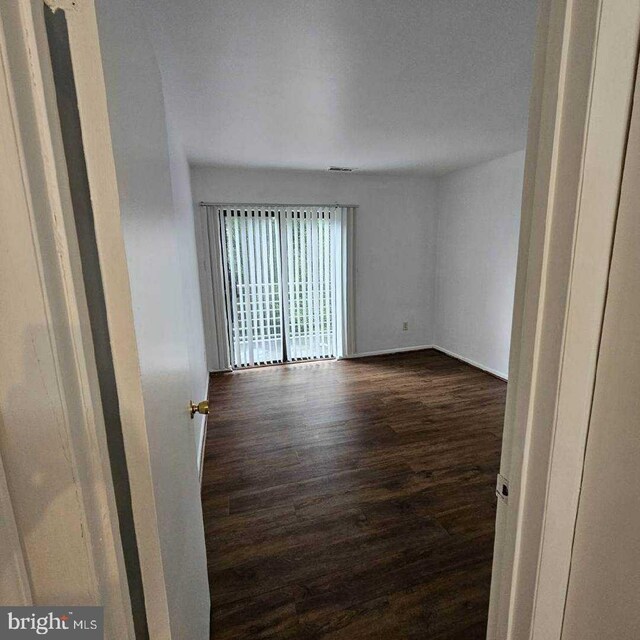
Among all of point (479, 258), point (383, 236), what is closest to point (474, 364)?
point (479, 258)

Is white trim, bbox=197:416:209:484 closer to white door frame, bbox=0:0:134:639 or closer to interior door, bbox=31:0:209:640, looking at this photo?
interior door, bbox=31:0:209:640

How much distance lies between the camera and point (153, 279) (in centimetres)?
72

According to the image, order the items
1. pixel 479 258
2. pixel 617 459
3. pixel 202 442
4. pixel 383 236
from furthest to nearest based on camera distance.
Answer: pixel 383 236 → pixel 479 258 → pixel 202 442 → pixel 617 459

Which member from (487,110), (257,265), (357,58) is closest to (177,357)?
(357,58)

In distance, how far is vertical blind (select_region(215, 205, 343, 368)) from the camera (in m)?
3.93

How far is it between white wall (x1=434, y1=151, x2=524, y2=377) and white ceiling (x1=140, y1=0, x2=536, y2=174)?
30.5 inches

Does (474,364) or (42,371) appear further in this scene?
(474,364)

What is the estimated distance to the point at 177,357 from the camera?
3.26 feet

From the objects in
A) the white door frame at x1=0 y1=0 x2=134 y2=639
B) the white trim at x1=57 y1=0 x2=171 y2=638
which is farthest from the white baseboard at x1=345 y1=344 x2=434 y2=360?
the white door frame at x1=0 y1=0 x2=134 y2=639

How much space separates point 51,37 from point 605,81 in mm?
819

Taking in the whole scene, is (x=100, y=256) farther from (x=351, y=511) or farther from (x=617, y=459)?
(x=351, y=511)

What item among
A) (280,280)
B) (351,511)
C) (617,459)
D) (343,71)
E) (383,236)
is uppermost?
(343,71)

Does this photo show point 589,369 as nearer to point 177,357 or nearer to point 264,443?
point 177,357

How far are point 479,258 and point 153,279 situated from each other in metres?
4.05
